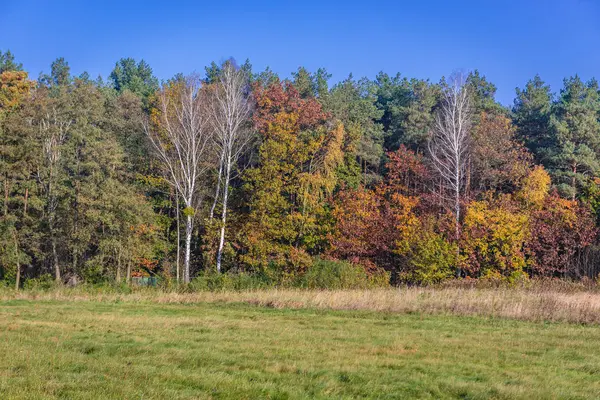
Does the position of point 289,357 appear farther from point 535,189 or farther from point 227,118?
point 535,189

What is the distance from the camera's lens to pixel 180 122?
137ft

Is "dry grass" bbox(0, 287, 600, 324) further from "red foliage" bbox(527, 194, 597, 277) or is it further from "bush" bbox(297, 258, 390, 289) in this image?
"red foliage" bbox(527, 194, 597, 277)

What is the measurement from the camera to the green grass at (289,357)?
30.3 feet

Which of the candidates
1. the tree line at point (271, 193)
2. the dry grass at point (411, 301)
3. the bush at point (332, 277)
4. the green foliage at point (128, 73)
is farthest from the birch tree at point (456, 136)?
the green foliage at point (128, 73)

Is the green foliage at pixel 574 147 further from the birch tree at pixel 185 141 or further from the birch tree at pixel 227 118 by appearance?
the birch tree at pixel 185 141

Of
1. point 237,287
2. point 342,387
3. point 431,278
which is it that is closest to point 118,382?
point 342,387

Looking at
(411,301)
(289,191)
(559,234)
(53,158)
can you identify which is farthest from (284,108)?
(411,301)

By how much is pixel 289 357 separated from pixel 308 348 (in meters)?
1.20

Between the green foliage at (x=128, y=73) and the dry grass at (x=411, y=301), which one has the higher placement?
the green foliage at (x=128, y=73)

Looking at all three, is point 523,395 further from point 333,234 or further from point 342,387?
point 333,234

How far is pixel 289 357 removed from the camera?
12102 mm

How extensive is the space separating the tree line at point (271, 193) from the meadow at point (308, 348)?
50.9 feet

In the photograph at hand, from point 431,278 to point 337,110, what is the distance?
20.8m

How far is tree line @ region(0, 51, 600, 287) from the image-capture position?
39375 millimetres
